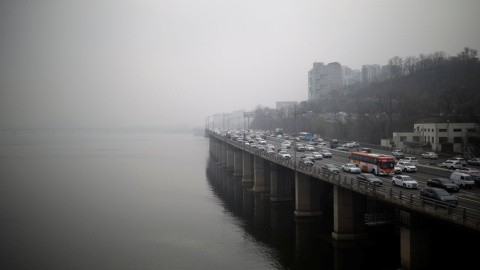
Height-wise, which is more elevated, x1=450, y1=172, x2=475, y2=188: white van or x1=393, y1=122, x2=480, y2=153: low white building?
x1=393, y1=122, x2=480, y2=153: low white building

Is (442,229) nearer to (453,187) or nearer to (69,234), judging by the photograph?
(453,187)

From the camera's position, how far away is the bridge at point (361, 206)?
21.1 m

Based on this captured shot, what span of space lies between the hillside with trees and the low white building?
5.47 metres

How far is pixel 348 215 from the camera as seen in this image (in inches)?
1278

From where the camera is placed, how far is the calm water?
102ft

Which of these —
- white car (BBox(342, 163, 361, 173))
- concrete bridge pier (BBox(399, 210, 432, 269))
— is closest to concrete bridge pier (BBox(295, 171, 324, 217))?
white car (BBox(342, 163, 361, 173))

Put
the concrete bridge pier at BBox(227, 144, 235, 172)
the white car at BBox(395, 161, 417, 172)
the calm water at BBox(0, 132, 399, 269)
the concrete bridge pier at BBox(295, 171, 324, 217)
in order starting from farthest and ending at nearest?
the concrete bridge pier at BBox(227, 144, 235, 172)
the concrete bridge pier at BBox(295, 171, 324, 217)
the white car at BBox(395, 161, 417, 172)
the calm water at BBox(0, 132, 399, 269)

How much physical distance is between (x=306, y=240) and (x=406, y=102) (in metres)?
69.7

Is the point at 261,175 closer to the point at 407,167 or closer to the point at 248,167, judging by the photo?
the point at 248,167

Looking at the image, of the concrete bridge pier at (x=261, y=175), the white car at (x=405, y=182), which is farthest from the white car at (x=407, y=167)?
the concrete bridge pier at (x=261, y=175)

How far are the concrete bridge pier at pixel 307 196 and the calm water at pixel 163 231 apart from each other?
148 cm

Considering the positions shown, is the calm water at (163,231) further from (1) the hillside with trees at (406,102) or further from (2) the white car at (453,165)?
(1) the hillside with trees at (406,102)

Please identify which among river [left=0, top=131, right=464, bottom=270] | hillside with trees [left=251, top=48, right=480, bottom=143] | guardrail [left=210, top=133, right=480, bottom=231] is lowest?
river [left=0, top=131, right=464, bottom=270]

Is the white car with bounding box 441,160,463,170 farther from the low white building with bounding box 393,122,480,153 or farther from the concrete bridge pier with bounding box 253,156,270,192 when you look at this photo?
the concrete bridge pier with bounding box 253,156,270,192
